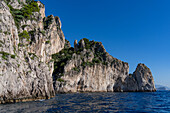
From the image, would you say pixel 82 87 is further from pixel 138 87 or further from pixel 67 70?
pixel 138 87

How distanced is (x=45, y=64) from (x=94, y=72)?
2739 inches

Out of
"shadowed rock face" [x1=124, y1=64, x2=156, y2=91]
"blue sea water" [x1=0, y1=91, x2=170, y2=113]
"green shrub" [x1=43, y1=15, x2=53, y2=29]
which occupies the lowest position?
"blue sea water" [x1=0, y1=91, x2=170, y2=113]

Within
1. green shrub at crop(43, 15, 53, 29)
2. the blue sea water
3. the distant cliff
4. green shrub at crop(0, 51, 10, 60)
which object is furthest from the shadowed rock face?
green shrub at crop(0, 51, 10, 60)

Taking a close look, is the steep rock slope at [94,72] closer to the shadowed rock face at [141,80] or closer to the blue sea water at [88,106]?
the shadowed rock face at [141,80]

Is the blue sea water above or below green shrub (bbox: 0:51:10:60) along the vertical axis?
below

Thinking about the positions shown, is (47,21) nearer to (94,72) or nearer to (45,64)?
(94,72)

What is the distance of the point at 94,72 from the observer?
11800 centimetres

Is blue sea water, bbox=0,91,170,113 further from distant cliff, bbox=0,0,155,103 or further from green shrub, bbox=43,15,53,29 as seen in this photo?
green shrub, bbox=43,15,53,29

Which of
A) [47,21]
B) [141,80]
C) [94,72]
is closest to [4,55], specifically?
[94,72]

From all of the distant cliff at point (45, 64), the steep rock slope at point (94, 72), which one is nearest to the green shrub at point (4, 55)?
the distant cliff at point (45, 64)

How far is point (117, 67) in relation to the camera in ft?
431

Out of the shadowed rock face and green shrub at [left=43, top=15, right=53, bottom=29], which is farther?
the shadowed rock face

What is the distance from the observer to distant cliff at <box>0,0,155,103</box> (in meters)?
36.1

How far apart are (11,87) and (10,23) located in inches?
892
